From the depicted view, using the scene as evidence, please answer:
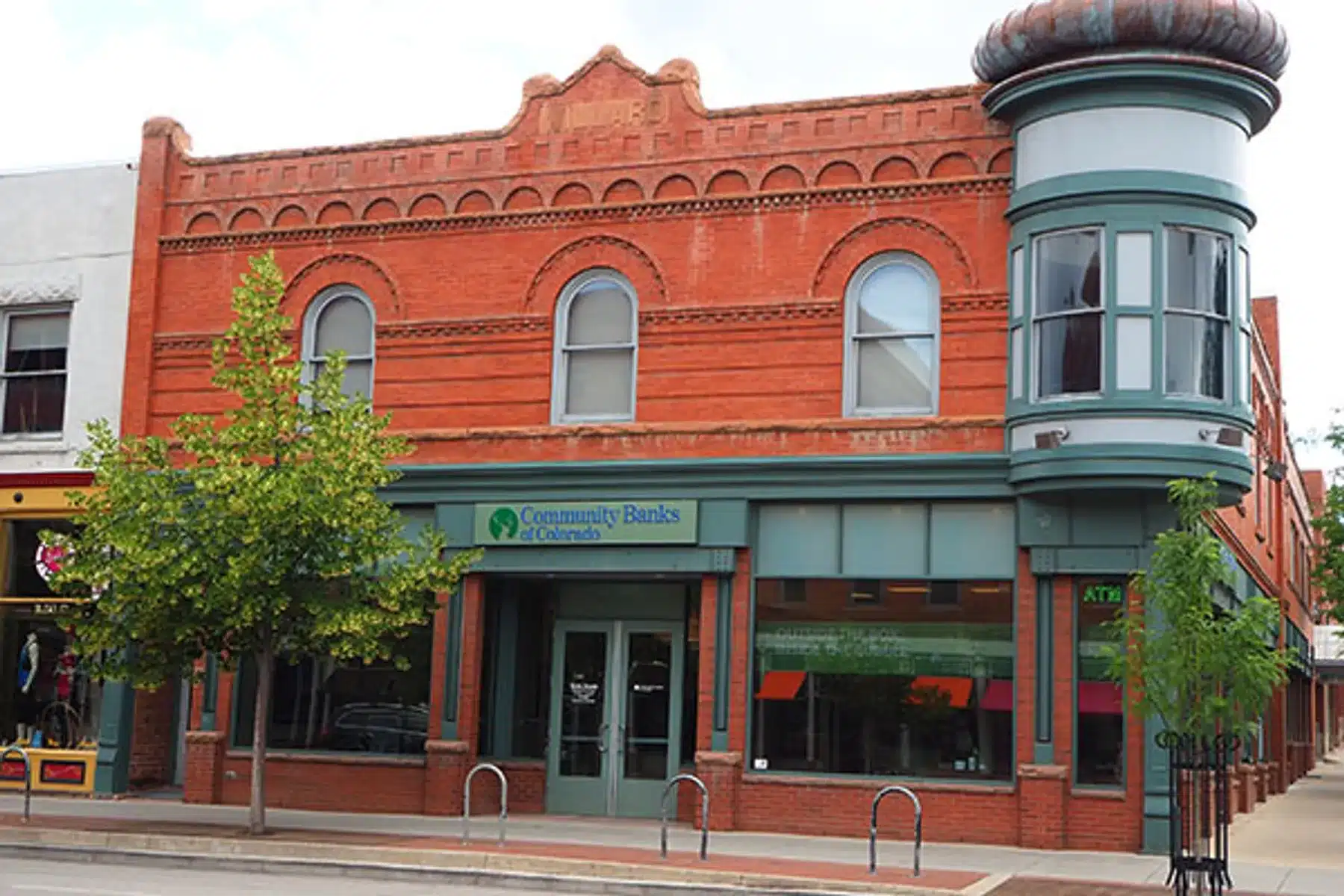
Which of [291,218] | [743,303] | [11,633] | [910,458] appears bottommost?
[11,633]

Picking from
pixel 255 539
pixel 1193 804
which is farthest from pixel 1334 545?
pixel 255 539

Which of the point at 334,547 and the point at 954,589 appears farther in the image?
the point at 954,589

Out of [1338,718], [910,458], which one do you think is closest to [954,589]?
[910,458]

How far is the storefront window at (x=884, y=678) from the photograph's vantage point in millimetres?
19438

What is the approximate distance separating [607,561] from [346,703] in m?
4.31

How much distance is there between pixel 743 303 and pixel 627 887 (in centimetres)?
819

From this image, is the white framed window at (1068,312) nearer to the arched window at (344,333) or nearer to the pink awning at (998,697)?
the pink awning at (998,697)

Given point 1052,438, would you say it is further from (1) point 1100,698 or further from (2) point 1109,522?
(1) point 1100,698

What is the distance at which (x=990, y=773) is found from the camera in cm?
1927

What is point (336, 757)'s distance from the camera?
22156mm

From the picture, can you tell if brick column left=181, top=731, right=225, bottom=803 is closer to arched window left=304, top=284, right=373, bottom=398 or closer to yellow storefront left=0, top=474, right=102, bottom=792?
yellow storefront left=0, top=474, right=102, bottom=792

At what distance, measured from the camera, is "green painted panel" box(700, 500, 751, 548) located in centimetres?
2047

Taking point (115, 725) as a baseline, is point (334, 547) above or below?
above

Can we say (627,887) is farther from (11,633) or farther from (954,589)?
(11,633)
